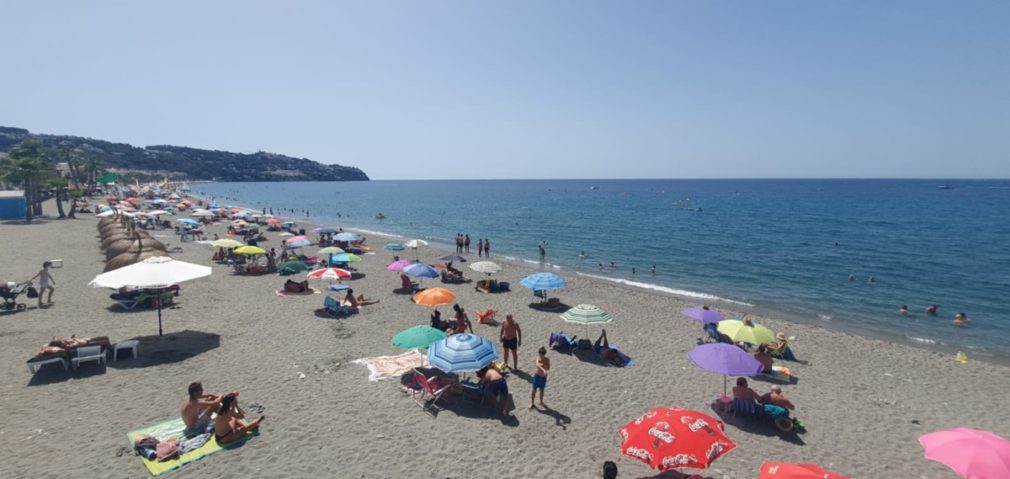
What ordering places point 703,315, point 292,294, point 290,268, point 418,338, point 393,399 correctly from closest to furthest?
point 393,399 → point 418,338 → point 703,315 → point 292,294 → point 290,268

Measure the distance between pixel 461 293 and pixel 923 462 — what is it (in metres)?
16.3

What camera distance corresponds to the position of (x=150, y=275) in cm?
1190

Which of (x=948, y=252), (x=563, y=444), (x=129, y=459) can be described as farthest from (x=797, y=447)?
(x=948, y=252)

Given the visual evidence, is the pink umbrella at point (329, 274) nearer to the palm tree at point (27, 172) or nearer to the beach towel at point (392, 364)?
the beach towel at point (392, 364)

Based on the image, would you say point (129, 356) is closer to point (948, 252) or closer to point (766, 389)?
point (766, 389)

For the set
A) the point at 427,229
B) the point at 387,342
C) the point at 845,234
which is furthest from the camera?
the point at 427,229

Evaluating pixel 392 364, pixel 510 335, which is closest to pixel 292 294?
pixel 392 364

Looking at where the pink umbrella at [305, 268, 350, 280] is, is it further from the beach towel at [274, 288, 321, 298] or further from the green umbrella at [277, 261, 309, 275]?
the green umbrella at [277, 261, 309, 275]

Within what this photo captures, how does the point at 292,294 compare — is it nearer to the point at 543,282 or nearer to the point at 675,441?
the point at 543,282

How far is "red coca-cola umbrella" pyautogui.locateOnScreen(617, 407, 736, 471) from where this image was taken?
20.9ft

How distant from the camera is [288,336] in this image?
13773 mm

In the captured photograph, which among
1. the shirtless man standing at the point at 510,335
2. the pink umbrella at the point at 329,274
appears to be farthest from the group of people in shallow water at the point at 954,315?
the pink umbrella at the point at 329,274

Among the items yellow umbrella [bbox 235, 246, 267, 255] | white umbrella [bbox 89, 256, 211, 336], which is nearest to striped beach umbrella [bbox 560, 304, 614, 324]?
white umbrella [bbox 89, 256, 211, 336]

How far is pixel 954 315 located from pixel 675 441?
2350 cm
